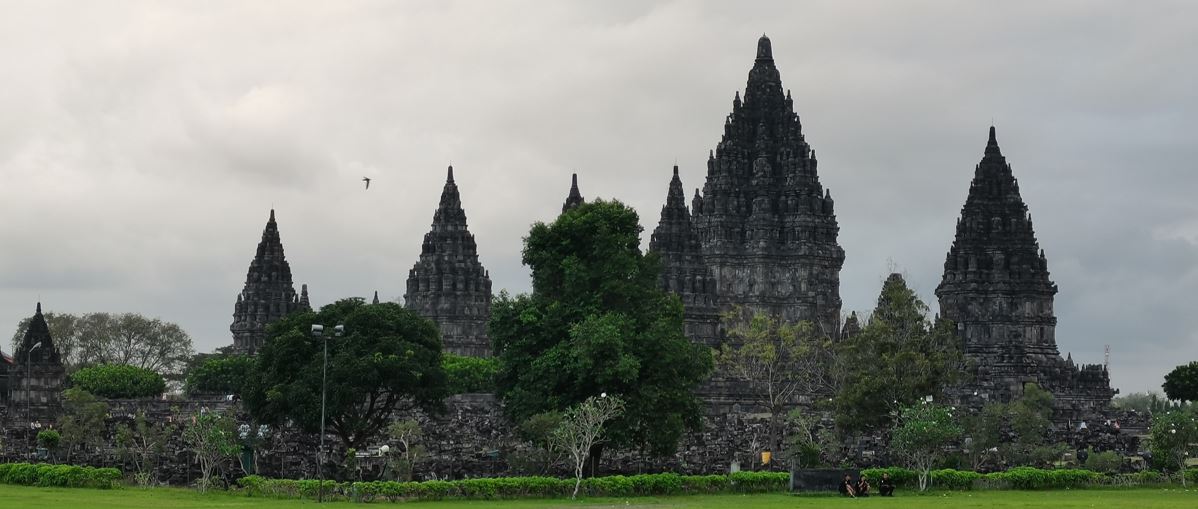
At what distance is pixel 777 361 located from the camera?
13075 centimetres

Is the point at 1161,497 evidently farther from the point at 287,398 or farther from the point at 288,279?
the point at 288,279

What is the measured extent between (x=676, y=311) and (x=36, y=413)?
3783cm

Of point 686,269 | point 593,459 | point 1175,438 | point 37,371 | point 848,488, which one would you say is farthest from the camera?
point 686,269

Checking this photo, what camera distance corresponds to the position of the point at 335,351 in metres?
81.5

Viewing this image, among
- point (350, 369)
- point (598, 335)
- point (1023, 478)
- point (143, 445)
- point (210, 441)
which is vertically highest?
point (598, 335)

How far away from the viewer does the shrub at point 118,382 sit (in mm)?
148125

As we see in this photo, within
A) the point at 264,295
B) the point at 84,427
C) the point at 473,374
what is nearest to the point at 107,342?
the point at 264,295

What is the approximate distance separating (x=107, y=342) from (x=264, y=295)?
22.0 meters

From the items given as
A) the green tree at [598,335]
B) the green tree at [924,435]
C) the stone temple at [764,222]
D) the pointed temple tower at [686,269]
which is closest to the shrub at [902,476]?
the green tree at [924,435]

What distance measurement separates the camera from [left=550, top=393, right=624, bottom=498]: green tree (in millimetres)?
71625

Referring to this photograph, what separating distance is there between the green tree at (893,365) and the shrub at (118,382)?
73191 millimetres

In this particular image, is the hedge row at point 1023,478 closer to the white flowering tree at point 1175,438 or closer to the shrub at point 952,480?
the shrub at point 952,480

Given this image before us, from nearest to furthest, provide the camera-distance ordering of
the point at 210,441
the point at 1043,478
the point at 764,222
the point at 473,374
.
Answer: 1. the point at 210,441
2. the point at 1043,478
3. the point at 473,374
4. the point at 764,222

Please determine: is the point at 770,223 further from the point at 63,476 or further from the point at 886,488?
the point at 63,476
